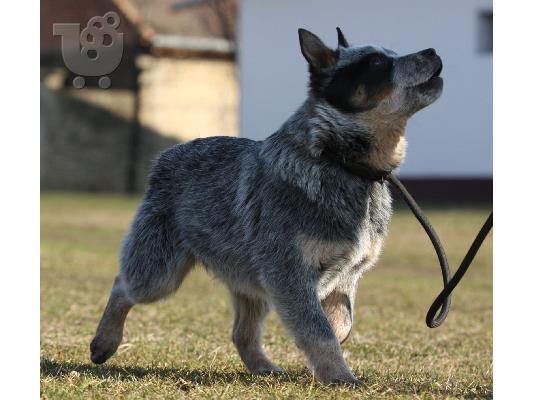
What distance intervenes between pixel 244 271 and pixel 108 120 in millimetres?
20337

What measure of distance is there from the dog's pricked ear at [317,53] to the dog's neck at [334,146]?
18cm

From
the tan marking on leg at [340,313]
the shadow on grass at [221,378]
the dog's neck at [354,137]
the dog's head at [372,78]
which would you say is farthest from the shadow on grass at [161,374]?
the dog's head at [372,78]

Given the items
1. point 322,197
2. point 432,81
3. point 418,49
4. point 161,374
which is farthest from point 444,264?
point 418,49

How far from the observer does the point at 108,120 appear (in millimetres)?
24500

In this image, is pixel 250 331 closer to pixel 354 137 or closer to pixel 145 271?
pixel 145 271

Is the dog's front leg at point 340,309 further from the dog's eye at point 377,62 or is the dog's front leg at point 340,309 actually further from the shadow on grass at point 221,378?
the dog's eye at point 377,62

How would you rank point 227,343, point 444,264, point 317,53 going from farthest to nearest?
point 227,343
point 444,264
point 317,53

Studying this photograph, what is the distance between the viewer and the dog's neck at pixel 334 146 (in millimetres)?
4375

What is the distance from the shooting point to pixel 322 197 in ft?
14.3

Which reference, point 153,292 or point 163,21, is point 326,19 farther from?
point 153,292

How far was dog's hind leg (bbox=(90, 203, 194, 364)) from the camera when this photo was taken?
511 cm

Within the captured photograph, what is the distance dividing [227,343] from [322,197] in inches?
81.2

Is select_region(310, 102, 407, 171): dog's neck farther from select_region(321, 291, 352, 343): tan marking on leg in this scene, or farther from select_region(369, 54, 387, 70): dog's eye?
select_region(321, 291, 352, 343): tan marking on leg
